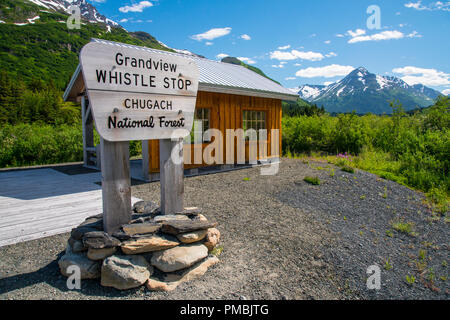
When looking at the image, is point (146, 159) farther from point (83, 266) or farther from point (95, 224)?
point (83, 266)

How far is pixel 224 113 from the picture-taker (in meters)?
8.45

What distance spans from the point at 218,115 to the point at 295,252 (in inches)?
228

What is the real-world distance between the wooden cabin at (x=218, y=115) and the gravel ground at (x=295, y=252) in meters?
1.98

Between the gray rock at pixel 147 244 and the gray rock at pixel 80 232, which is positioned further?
the gray rock at pixel 80 232

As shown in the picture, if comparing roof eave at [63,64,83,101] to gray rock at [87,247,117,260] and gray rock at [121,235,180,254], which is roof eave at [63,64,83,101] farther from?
gray rock at [121,235,180,254]

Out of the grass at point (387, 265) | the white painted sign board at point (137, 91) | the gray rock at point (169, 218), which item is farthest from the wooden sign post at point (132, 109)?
the grass at point (387, 265)

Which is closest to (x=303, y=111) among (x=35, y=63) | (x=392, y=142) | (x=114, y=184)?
(x=392, y=142)

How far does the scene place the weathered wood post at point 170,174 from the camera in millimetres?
3094

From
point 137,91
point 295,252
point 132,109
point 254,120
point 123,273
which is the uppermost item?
point 254,120

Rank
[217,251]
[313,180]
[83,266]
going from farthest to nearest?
[313,180] → [217,251] → [83,266]

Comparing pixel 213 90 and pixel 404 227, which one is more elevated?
pixel 213 90

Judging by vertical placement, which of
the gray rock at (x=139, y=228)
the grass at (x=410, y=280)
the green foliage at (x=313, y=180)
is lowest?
the grass at (x=410, y=280)

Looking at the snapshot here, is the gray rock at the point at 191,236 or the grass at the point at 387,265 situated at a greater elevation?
the gray rock at the point at 191,236

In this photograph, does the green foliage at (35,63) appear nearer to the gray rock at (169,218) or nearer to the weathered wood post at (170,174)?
the weathered wood post at (170,174)
